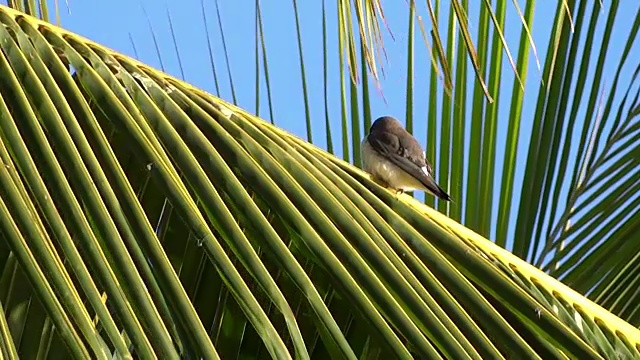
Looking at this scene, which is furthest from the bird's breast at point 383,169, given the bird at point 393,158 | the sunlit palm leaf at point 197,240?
the sunlit palm leaf at point 197,240

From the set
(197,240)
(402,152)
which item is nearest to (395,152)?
(402,152)

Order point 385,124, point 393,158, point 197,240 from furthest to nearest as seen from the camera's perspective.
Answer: point 385,124 → point 393,158 → point 197,240

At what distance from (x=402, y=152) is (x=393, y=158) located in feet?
0.32

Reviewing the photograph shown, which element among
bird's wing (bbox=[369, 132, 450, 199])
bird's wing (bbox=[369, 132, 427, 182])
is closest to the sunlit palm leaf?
bird's wing (bbox=[369, 132, 450, 199])

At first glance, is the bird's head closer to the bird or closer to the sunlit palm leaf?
the bird

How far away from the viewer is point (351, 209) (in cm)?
187

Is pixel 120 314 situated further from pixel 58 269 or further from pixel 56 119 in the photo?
pixel 56 119

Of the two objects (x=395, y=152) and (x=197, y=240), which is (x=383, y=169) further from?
(x=197, y=240)

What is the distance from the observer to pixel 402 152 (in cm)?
459

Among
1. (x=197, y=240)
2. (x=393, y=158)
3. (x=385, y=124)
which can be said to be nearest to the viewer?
(x=197, y=240)

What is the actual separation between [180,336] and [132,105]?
44 centimetres

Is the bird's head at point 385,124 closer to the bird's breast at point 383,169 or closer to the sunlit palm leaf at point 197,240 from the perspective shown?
A: the bird's breast at point 383,169

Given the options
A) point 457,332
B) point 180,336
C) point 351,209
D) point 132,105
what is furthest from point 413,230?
point 180,336

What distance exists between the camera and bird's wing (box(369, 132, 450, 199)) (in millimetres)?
4129
